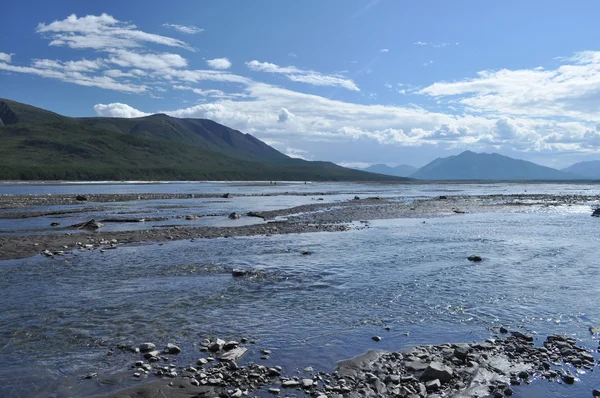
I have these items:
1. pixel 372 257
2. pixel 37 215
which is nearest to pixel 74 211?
pixel 37 215

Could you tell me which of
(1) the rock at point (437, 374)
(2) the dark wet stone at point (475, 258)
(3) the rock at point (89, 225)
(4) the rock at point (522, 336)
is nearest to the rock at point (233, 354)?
(1) the rock at point (437, 374)

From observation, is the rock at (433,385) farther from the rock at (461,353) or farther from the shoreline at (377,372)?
the rock at (461,353)

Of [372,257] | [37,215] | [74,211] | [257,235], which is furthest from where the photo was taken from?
[74,211]

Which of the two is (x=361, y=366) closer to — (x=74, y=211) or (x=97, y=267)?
(x=97, y=267)

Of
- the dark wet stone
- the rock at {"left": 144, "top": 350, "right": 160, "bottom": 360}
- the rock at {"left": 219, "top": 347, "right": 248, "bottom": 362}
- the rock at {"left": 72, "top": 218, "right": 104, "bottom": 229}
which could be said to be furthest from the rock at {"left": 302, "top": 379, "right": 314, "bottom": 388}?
the rock at {"left": 72, "top": 218, "right": 104, "bottom": 229}

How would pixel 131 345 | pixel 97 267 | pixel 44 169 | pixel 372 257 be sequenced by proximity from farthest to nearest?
1. pixel 44 169
2. pixel 372 257
3. pixel 97 267
4. pixel 131 345

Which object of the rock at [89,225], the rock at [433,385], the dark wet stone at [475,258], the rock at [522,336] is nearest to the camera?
the rock at [433,385]

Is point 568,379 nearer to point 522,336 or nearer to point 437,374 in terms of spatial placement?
point 522,336

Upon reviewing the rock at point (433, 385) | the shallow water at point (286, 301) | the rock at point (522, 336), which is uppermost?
the rock at point (522, 336)

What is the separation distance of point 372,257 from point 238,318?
12.3 metres

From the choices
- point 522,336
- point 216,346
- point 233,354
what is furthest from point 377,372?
point 522,336

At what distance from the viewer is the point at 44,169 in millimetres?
188000

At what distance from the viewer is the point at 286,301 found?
52.8 feet

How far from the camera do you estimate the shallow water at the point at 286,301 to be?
11.4 metres
